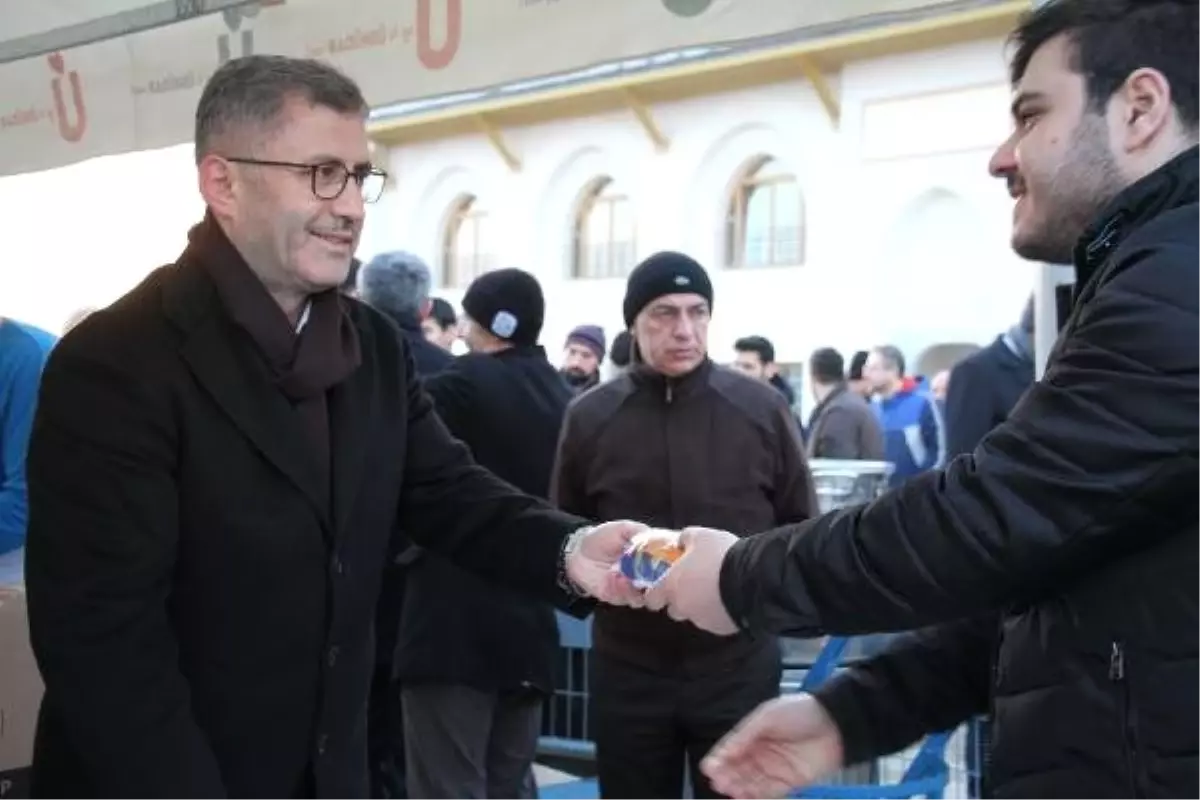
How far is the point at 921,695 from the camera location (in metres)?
2.17

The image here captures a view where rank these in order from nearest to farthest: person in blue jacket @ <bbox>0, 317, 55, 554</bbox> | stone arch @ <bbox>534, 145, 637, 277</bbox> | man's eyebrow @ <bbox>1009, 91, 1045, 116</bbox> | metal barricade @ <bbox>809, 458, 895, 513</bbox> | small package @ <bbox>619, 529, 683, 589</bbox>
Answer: man's eyebrow @ <bbox>1009, 91, 1045, 116</bbox>
small package @ <bbox>619, 529, 683, 589</bbox>
person in blue jacket @ <bbox>0, 317, 55, 554</bbox>
metal barricade @ <bbox>809, 458, 895, 513</bbox>
stone arch @ <bbox>534, 145, 637, 277</bbox>

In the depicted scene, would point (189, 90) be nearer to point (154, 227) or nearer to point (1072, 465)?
point (154, 227)

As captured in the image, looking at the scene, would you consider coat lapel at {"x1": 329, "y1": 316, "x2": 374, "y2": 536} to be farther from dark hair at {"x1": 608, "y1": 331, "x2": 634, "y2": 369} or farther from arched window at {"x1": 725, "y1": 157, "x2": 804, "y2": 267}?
arched window at {"x1": 725, "y1": 157, "x2": 804, "y2": 267}

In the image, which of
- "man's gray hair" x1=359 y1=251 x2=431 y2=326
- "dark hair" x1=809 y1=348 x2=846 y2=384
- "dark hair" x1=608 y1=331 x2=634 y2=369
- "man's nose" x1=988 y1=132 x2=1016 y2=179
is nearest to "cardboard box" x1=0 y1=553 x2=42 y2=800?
"man's gray hair" x1=359 y1=251 x2=431 y2=326

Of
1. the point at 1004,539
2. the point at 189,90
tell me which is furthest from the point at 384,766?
the point at 1004,539

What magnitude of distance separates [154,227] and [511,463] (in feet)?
10.3

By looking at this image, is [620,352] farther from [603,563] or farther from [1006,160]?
[1006,160]

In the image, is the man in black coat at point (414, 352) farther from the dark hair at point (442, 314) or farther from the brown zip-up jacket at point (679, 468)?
the dark hair at point (442, 314)

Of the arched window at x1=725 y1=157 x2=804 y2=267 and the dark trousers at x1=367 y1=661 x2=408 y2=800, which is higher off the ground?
the arched window at x1=725 y1=157 x2=804 y2=267

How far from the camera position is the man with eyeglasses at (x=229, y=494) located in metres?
2.02

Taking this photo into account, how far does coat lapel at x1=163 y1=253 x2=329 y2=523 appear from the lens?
2.14m

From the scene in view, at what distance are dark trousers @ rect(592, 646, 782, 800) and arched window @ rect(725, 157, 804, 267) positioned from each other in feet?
51.9

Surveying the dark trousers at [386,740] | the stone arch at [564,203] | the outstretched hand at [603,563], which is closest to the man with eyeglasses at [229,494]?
the outstretched hand at [603,563]

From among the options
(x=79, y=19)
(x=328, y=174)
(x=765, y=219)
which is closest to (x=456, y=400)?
(x=79, y=19)
